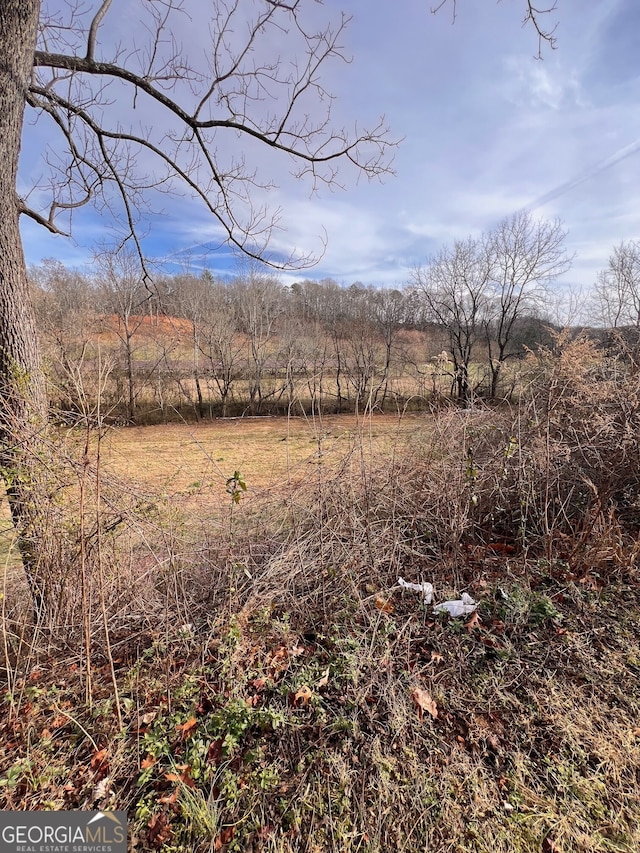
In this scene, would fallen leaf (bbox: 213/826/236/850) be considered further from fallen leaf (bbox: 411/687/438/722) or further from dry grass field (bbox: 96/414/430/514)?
dry grass field (bbox: 96/414/430/514)

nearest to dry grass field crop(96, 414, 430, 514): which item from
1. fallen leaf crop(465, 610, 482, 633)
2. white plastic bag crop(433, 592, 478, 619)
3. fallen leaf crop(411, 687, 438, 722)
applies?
white plastic bag crop(433, 592, 478, 619)

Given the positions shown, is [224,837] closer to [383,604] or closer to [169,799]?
[169,799]

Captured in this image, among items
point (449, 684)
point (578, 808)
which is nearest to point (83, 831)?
point (449, 684)

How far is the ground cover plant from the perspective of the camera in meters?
1.56

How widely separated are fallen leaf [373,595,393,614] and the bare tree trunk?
2.07m

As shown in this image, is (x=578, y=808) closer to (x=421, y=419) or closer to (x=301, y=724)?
(x=301, y=724)

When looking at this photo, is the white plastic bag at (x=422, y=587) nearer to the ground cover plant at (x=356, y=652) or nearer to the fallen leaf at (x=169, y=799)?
the ground cover plant at (x=356, y=652)

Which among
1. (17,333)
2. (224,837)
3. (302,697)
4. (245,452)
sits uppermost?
(17,333)

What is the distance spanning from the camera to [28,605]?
2309 mm

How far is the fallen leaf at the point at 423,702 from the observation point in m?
1.92

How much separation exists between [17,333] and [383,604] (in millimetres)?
2783

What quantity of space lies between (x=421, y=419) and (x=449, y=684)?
9.11ft

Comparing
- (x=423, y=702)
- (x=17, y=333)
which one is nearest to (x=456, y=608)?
(x=423, y=702)

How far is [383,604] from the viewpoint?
2578 millimetres
